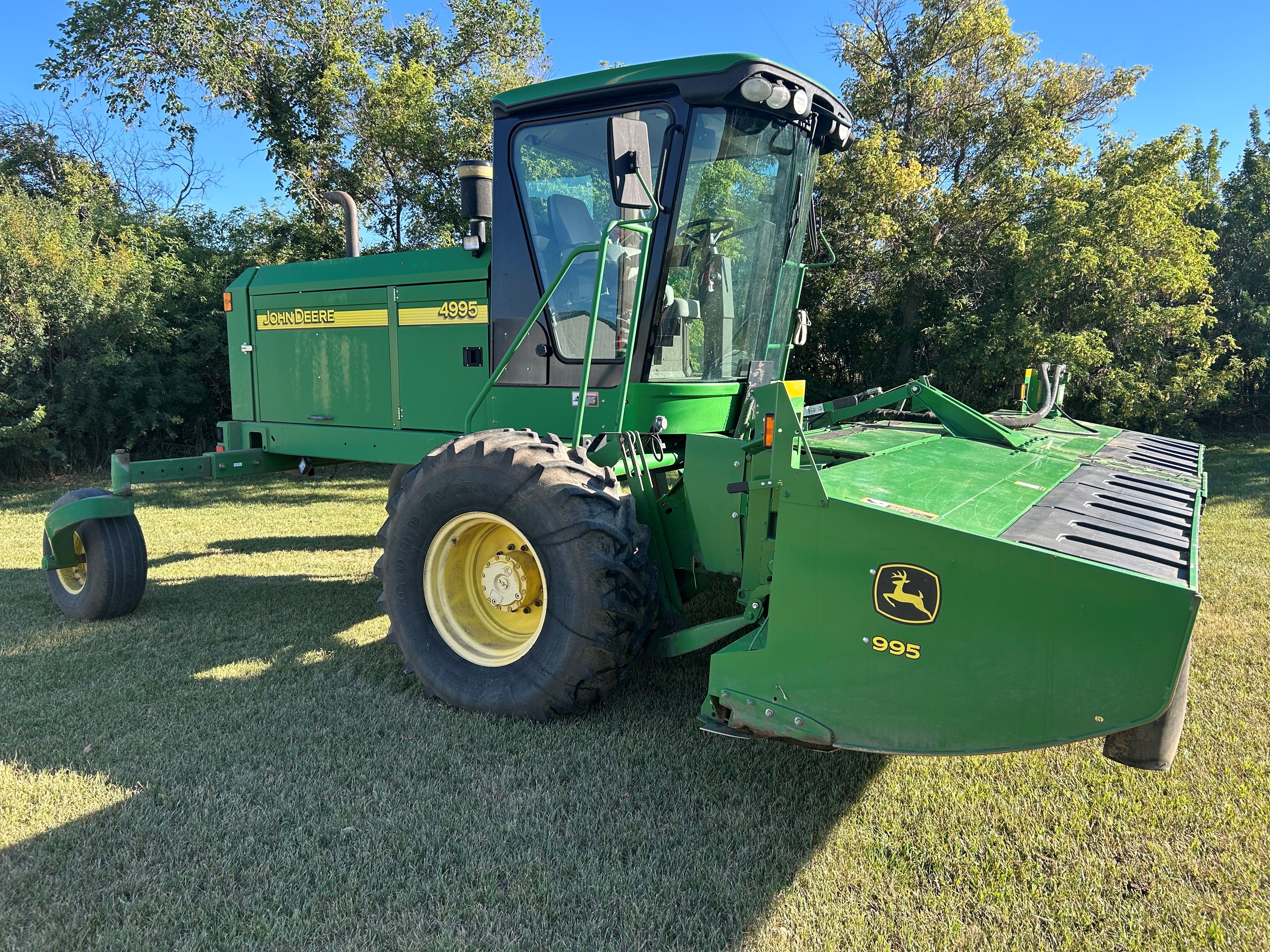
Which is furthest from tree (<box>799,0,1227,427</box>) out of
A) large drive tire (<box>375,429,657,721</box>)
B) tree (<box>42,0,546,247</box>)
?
large drive tire (<box>375,429,657,721</box>)

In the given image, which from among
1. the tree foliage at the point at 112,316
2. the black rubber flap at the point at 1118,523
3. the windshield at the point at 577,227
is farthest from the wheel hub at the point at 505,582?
the tree foliage at the point at 112,316

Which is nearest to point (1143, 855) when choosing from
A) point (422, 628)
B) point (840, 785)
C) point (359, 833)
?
point (840, 785)

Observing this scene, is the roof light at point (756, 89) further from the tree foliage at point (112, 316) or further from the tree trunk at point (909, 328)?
the tree foliage at point (112, 316)

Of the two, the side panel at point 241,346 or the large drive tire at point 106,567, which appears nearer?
the large drive tire at point 106,567

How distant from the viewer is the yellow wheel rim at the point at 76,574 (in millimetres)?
5219

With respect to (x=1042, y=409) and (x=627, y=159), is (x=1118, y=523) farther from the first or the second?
(x=1042, y=409)

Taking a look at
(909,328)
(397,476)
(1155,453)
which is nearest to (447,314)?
(397,476)

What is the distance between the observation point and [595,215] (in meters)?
4.12

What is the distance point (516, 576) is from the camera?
3676 millimetres

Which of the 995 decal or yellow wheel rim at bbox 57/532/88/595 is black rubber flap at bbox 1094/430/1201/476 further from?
yellow wheel rim at bbox 57/532/88/595

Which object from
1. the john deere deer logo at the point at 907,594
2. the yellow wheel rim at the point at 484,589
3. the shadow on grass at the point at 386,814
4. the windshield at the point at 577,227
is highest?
the windshield at the point at 577,227

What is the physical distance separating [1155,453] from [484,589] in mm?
3716

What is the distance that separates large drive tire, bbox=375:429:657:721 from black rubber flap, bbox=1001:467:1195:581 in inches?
57.2

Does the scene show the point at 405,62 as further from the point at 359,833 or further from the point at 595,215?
the point at 359,833
